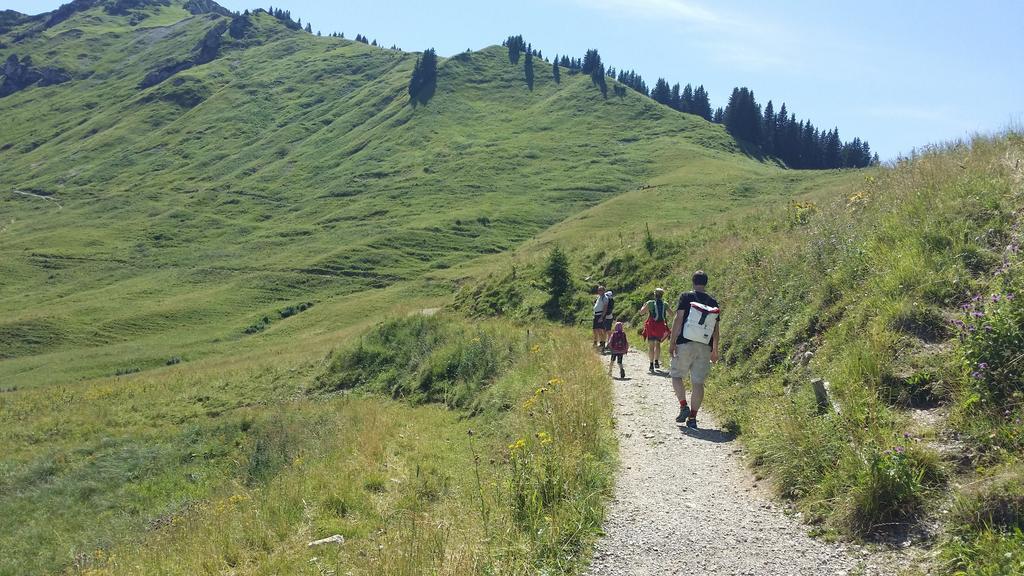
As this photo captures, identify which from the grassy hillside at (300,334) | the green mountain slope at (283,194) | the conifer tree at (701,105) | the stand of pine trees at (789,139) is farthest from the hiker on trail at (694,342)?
the conifer tree at (701,105)

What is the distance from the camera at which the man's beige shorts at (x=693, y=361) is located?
10953 millimetres

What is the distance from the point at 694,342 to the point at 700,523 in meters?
4.61

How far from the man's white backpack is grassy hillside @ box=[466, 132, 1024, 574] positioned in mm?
1365

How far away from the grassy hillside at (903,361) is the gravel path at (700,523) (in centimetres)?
38

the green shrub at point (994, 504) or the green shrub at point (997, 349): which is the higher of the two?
the green shrub at point (997, 349)

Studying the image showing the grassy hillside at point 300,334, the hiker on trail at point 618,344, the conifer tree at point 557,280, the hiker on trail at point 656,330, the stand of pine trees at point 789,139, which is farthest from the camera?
the stand of pine trees at point 789,139

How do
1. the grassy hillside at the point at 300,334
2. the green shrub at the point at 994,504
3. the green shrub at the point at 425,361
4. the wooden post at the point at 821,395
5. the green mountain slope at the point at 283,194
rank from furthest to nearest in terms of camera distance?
the green mountain slope at the point at 283,194 < the green shrub at the point at 425,361 < the grassy hillside at the point at 300,334 < the wooden post at the point at 821,395 < the green shrub at the point at 994,504

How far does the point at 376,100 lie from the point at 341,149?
37953mm

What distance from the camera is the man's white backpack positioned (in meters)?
10.8

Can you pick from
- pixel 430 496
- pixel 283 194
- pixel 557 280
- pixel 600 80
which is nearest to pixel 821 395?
pixel 430 496

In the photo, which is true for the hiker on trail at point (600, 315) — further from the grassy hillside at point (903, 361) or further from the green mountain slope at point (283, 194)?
the green mountain slope at point (283, 194)

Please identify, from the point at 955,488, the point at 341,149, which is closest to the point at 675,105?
the point at 341,149

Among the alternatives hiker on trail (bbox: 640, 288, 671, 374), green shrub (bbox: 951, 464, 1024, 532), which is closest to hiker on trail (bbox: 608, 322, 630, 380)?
hiker on trail (bbox: 640, 288, 671, 374)

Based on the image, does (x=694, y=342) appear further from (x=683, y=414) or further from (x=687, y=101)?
(x=687, y=101)
